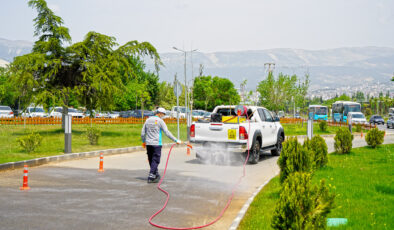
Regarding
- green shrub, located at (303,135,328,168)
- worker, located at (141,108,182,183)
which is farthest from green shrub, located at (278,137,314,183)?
green shrub, located at (303,135,328,168)

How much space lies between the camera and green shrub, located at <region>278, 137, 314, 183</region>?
26.2 ft

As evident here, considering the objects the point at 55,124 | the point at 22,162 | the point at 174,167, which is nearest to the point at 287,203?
the point at 174,167

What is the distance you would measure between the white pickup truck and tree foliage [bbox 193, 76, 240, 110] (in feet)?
214

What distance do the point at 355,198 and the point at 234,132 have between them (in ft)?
19.1

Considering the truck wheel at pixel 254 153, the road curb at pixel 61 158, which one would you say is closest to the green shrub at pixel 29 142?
the road curb at pixel 61 158

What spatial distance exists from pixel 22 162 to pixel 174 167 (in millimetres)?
4476

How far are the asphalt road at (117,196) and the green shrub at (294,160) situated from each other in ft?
3.20

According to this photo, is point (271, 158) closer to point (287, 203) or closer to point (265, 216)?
point (265, 216)

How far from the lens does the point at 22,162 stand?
40.0 feet

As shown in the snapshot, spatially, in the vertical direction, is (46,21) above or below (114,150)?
above

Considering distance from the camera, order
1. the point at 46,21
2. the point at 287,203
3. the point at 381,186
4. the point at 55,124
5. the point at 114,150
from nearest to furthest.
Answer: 1. the point at 287,203
2. the point at 381,186
3. the point at 114,150
4. the point at 46,21
5. the point at 55,124

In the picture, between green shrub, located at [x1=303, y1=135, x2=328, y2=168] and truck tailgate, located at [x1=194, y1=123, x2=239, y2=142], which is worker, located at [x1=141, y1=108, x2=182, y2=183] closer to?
truck tailgate, located at [x1=194, y1=123, x2=239, y2=142]

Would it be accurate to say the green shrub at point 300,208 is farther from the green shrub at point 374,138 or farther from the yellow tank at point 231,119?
the green shrub at point 374,138

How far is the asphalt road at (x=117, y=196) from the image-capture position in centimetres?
607
